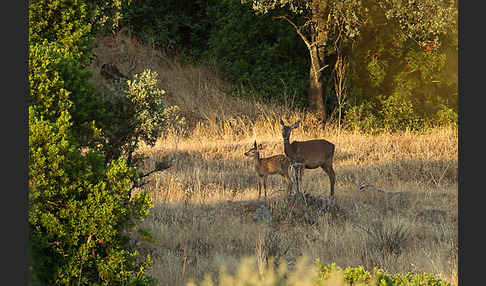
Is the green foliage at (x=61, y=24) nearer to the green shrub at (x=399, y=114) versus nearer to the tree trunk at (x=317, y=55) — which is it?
Answer: the tree trunk at (x=317, y=55)

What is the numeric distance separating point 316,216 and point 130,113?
3.12 m

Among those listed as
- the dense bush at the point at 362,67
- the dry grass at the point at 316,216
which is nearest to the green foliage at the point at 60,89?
the dry grass at the point at 316,216

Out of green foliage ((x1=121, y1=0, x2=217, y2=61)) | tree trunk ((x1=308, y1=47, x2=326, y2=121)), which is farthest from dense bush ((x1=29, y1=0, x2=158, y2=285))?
green foliage ((x1=121, y1=0, x2=217, y2=61))

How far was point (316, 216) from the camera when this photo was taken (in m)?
8.57

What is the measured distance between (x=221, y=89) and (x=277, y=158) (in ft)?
39.4

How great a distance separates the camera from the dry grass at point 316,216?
6.89 metres

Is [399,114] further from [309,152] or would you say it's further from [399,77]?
[309,152]

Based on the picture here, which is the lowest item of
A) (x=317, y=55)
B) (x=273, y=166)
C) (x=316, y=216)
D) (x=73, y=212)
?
(x=316, y=216)

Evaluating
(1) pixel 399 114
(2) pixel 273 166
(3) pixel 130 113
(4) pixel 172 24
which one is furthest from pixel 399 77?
(3) pixel 130 113

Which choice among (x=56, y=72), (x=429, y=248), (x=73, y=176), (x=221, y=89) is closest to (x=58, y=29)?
(x=56, y=72)

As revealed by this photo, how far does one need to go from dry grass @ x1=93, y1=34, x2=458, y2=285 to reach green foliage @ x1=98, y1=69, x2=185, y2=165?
4.20ft

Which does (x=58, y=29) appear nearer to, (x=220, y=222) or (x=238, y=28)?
(x=220, y=222)

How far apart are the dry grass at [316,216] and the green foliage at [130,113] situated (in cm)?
128

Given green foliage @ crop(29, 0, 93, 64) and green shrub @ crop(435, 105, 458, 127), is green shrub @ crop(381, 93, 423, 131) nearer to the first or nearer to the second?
green shrub @ crop(435, 105, 458, 127)
